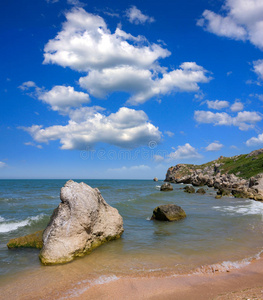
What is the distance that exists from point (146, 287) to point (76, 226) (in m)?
4.28

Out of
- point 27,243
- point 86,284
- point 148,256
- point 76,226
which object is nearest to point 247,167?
point 148,256

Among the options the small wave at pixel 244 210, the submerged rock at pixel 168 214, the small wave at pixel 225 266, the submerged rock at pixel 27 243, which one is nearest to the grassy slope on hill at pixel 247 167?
the small wave at pixel 244 210

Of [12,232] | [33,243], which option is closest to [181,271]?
[33,243]

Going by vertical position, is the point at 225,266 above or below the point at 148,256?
above

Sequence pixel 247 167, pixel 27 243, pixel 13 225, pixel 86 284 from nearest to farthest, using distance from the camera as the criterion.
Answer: pixel 86 284 → pixel 27 243 → pixel 13 225 → pixel 247 167

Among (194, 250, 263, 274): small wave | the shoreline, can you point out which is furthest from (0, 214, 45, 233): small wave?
(194, 250, 263, 274): small wave

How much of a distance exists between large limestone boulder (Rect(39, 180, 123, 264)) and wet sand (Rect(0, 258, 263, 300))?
1301 mm

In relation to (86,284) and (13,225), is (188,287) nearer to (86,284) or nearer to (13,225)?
(86,284)

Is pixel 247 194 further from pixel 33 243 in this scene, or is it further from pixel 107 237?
pixel 33 243

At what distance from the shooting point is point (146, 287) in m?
6.41

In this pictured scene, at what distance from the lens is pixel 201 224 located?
14.8 meters

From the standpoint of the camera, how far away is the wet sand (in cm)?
588

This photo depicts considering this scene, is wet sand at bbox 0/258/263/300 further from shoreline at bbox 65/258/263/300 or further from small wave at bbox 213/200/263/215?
small wave at bbox 213/200/263/215

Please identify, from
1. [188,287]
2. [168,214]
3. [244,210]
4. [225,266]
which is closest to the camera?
[188,287]
